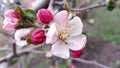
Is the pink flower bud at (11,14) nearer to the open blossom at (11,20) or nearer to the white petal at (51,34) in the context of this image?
the open blossom at (11,20)

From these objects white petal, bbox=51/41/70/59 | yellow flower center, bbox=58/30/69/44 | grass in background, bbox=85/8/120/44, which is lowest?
grass in background, bbox=85/8/120/44

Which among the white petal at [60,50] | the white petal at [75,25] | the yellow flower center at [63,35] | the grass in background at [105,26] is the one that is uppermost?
the white petal at [75,25]

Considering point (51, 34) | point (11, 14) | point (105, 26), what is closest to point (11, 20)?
point (11, 14)

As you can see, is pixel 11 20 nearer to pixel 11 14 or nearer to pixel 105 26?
pixel 11 14

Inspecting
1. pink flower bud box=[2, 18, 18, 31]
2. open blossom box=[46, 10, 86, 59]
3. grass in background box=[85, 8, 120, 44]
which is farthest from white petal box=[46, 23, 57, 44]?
grass in background box=[85, 8, 120, 44]

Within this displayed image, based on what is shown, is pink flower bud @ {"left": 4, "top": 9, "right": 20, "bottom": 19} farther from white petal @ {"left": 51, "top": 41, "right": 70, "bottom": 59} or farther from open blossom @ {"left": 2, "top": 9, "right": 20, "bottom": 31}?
white petal @ {"left": 51, "top": 41, "right": 70, "bottom": 59}

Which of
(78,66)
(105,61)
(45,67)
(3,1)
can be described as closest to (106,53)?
(105,61)

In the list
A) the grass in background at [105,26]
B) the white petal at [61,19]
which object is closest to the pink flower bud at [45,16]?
the white petal at [61,19]

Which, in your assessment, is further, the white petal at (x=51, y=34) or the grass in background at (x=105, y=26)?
the grass in background at (x=105, y=26)
